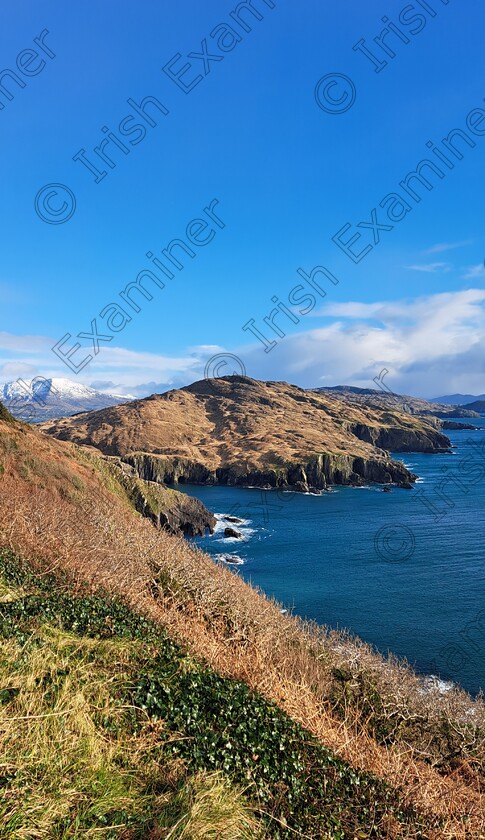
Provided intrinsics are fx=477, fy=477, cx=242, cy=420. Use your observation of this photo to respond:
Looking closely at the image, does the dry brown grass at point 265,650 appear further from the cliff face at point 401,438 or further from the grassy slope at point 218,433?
the cliff face at point 401,438

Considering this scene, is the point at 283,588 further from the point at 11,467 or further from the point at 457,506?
the point at 457,506

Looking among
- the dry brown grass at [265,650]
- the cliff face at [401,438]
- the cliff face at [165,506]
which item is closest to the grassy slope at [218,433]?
the cliff face at [401,438]

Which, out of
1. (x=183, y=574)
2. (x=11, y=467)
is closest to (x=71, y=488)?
(x=11, y=467)

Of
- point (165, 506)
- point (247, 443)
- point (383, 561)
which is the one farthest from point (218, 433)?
point (383, 561)

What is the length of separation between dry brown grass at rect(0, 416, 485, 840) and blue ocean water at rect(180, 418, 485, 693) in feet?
55.0

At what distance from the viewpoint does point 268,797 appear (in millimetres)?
9164

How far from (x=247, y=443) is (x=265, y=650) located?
13338 centimetres

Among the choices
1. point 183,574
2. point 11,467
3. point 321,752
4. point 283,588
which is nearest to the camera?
Answer: point 321,752

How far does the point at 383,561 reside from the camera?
62406 mm

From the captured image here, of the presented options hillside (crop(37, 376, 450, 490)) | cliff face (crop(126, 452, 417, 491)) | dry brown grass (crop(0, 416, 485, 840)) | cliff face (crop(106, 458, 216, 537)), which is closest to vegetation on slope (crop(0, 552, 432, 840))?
dry brown grass (crop(0, 416, 485, 840))

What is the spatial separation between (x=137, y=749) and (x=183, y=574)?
1398cm

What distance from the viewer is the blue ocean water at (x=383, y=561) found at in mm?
42000

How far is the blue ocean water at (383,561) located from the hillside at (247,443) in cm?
1278

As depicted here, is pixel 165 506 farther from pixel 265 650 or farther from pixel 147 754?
pixel 147 754
